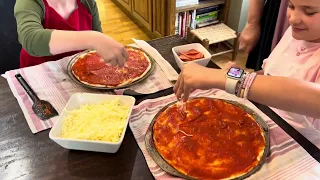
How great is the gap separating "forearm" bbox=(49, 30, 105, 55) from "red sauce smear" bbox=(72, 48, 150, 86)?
0.48 feet

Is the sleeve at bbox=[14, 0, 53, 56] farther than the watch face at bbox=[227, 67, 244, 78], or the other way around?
the sleeve at bbox=[14, 0, 53, 56]

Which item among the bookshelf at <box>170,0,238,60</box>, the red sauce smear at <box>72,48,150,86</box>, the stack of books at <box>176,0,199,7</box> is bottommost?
the bookshelf at <box>170,0,238,60</box>

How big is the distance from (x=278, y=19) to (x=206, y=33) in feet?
3.99

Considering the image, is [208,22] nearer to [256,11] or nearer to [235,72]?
[256,11]

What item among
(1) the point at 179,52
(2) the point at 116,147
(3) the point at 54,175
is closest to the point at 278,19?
(1) the point at 179,52

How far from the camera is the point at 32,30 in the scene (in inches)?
46.5

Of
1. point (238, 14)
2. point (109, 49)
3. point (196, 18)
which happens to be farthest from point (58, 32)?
point (238, 14)

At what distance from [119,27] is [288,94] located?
9.99 ft

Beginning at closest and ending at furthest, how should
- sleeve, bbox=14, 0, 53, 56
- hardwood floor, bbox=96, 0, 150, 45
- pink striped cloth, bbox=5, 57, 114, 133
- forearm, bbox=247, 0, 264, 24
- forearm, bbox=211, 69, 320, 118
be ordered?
forearm, bbox=211, 69, 320, 118
pink striped cloth, bbox=5, 57, 114, 133
sleeve, bbox=14, 0, 53, 56
forearm, bbox=247, 0, 264, 24
hardwood floor, bbox=96, 0, 150, 45

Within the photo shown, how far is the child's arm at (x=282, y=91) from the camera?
802 millimetres

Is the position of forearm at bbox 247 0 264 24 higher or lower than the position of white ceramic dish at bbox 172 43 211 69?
higher

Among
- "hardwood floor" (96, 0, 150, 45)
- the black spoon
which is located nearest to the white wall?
"hardwood floor" (96, 0, 150, 45)

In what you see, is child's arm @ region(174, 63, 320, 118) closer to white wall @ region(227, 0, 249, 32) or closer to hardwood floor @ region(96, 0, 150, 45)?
white wall @ region(227, 0, 249, 32)

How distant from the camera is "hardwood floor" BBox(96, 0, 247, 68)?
3303mm
